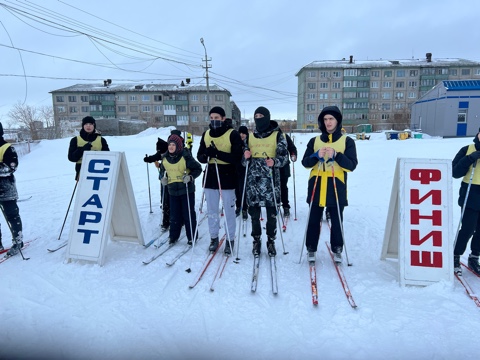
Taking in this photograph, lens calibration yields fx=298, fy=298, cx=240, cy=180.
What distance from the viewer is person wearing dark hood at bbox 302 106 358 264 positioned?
3.60 m

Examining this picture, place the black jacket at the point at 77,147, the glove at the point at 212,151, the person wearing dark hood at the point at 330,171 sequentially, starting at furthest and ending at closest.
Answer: the black jacket at the point at 77,147
the glove at the point at 212,151
the person wearing dark hood at the point at 330,171

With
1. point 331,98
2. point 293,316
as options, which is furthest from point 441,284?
point 331,98

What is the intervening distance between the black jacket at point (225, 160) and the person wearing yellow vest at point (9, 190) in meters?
2.63

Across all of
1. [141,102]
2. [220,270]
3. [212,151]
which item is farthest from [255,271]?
[141,102]

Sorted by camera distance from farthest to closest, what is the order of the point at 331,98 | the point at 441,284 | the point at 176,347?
the point at 331,98, the point at 441,284, the point at 176,347

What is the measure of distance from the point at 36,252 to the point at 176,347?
311cm

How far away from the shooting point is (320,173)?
3738mm

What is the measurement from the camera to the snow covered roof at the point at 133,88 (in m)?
51.7

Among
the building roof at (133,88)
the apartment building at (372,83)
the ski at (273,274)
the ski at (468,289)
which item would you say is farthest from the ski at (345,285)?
the building roof at (133,88)

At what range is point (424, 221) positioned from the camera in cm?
342

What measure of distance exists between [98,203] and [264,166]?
2323 mm

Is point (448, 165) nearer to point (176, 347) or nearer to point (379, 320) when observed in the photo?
point (379, 320)

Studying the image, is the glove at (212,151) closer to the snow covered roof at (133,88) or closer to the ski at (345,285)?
the ski at (345,285)

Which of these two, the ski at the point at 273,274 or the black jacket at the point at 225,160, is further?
the black jacket at the point at 225,160
